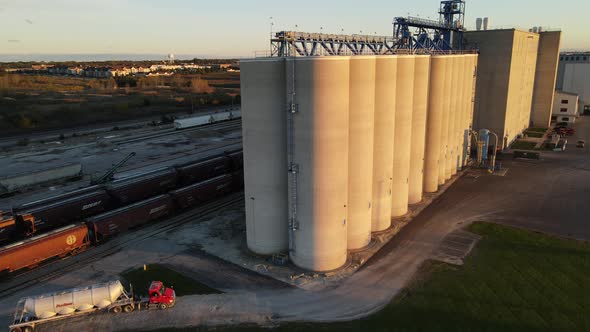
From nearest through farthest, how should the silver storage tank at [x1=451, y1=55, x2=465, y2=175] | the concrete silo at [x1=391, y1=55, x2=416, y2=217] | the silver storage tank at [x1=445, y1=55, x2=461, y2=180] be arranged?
the concrete silo at [x1=391, y1=55, x2=416, y2=217] → the silver storage tank at [x1=445, y1=55, x2=461, y2=180] → the silver storage tank at [x1=451, y1=55, x2=465, y2=175]

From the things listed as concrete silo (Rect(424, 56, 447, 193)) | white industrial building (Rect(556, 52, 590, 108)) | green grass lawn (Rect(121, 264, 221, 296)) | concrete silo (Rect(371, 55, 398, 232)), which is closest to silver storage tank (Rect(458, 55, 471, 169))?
concrete silo (Rect(424, 56, 447, 193))

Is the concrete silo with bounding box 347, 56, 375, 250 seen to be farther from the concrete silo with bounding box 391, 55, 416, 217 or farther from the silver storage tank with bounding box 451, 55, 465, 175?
the silver storage tank with bounding box 451, 55, 465, 175

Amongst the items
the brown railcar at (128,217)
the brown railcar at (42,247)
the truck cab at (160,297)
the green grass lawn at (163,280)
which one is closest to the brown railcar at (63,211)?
the brown railcar at (128,217)

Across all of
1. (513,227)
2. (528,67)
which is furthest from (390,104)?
(528,67)

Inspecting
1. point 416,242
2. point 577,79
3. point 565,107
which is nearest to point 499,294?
point 416,242

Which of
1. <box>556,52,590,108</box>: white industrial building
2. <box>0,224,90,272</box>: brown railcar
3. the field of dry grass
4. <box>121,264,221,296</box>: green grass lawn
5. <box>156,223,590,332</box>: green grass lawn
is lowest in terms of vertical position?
<box>121,264,221,296</box>: green grass lawn

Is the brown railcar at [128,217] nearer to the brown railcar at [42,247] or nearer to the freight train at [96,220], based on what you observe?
the freight train at [96,220]
